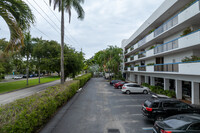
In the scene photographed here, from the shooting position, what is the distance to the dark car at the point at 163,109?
7.94 meters

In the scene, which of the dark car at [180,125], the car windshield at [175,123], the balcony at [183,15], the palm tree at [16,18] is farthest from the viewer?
the balcony at [183,15]

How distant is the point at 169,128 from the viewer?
533 cm

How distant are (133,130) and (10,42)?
292 inches

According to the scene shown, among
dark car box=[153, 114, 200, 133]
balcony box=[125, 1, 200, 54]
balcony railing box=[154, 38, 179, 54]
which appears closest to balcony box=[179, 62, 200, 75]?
balcony railing box=[154, 38, 179, 54]

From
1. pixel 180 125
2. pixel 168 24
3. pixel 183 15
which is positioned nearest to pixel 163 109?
pixel 180 125

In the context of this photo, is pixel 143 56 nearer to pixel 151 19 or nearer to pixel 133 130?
pixel 151 19

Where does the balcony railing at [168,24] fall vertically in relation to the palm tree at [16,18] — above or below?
above

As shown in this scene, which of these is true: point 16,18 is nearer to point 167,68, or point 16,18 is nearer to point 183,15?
point 183,15

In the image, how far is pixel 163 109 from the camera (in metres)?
8.05

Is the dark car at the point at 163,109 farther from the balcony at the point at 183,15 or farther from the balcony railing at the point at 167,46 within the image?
the balcony at the point at 183,15

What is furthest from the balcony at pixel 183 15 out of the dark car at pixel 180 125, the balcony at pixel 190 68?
the dark car at pixel 180 125

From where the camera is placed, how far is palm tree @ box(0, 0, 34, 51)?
4605 mm

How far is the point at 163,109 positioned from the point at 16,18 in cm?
925

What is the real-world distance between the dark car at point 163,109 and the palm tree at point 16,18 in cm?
800
